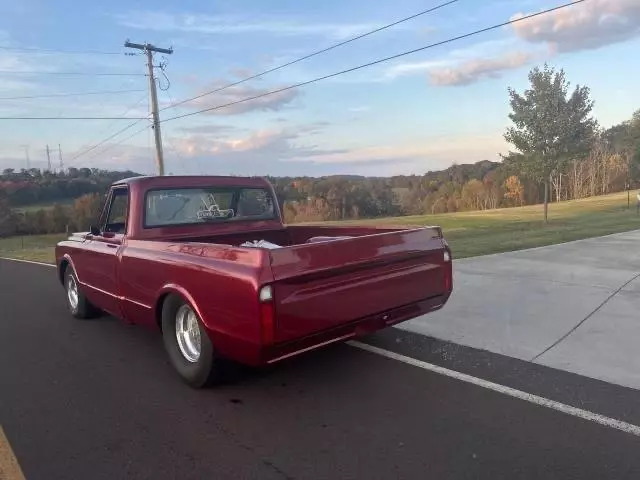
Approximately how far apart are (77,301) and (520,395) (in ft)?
18.3

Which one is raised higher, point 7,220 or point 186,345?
point 186,345

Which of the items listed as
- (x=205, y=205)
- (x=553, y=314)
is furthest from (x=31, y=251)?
(x=553, y=314)

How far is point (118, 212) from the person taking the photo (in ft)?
19.3

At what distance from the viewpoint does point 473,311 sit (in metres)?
6.56

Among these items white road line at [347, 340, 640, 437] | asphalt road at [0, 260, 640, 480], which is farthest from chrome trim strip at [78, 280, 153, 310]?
white road line at [347, 340, 640, 437]

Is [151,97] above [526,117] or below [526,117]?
above

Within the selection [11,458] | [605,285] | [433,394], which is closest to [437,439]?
[433,394]

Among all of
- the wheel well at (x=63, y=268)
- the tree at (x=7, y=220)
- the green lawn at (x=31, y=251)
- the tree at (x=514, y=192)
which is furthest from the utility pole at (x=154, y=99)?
the tree at (x=514, y=192)

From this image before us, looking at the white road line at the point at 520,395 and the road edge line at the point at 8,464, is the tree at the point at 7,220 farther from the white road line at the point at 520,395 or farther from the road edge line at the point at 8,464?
the white road line at the point at 520,395

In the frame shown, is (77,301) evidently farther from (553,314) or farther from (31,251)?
(31,251)

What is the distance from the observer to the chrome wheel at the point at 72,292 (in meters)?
7.04

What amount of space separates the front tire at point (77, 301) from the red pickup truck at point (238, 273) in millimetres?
211

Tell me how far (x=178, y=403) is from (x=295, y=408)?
924mm

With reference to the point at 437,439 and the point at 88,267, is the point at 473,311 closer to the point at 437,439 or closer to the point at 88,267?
the point at 437,439
